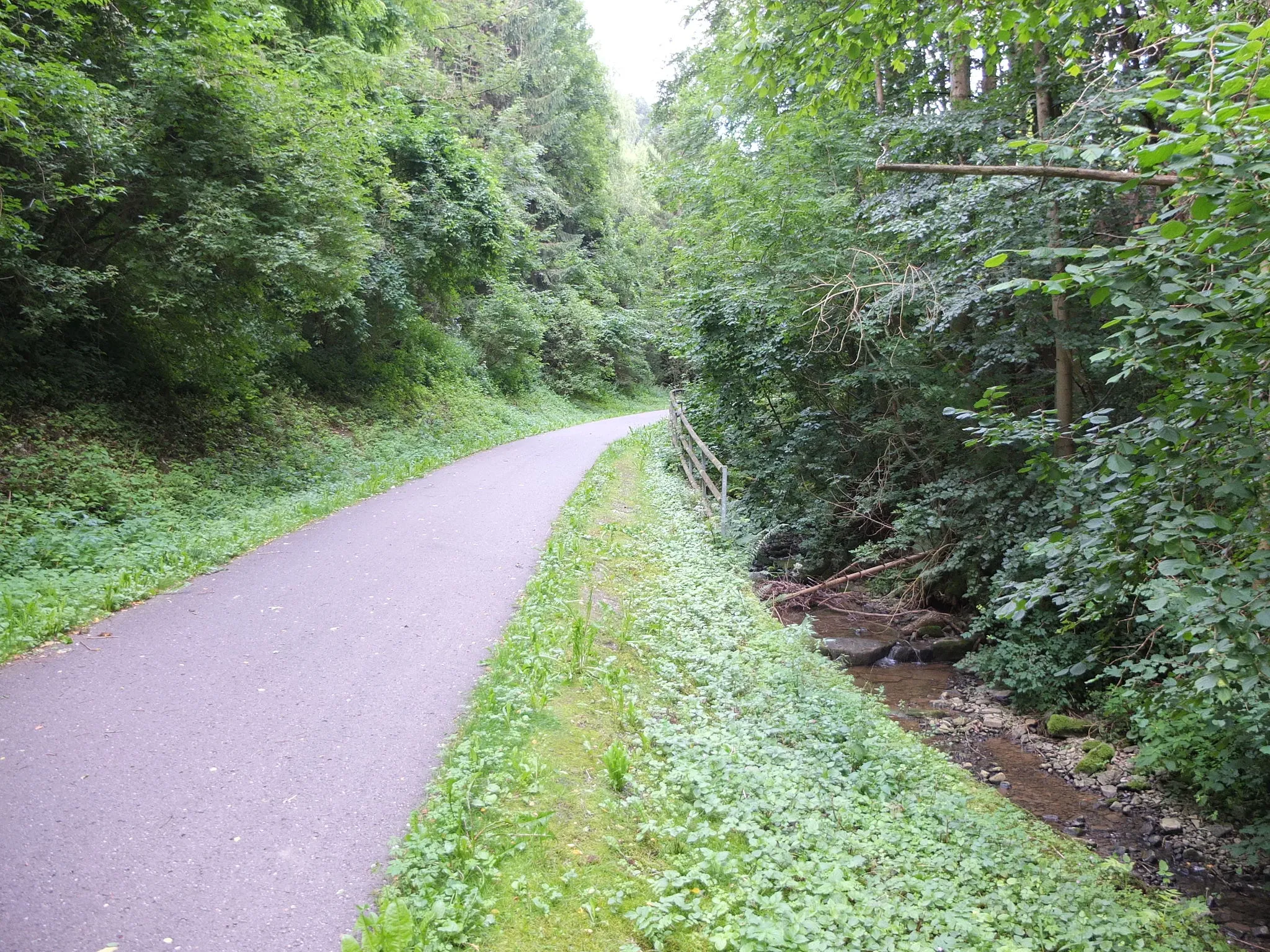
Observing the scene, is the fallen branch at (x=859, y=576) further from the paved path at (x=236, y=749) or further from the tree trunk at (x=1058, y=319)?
the paved path at (x=236, y=749)

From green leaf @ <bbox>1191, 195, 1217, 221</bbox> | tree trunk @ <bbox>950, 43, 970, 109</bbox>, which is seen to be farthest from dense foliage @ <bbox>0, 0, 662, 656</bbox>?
tree trunk @ <bbox>950, 43, 970, 109</bbox>

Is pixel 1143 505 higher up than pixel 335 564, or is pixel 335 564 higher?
pixel 1143 505

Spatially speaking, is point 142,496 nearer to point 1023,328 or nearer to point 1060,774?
point 1060,774

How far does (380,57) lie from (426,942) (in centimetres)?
1529

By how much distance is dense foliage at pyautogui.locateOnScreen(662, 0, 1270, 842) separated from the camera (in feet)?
9.49

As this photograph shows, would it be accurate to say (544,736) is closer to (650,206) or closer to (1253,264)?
(1253,264)

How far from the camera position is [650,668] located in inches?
233

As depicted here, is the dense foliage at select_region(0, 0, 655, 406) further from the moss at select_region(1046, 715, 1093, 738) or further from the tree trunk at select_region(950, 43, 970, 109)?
the moss at select_region(1046, 715, 1093, 738)

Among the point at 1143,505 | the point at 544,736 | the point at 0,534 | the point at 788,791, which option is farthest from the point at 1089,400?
the point at 0,534

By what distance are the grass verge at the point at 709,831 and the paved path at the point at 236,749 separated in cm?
34

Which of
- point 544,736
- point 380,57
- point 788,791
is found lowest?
point 788,791

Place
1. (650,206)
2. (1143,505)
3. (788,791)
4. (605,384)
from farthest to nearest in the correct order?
(650,206)
(605,384)
(788,791)
(1143,505)

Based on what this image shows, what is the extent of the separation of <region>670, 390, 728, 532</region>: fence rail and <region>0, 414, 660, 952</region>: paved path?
3.92m

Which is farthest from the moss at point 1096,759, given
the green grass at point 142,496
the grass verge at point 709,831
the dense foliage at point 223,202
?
Answer: the dense foliage at point 223,202
